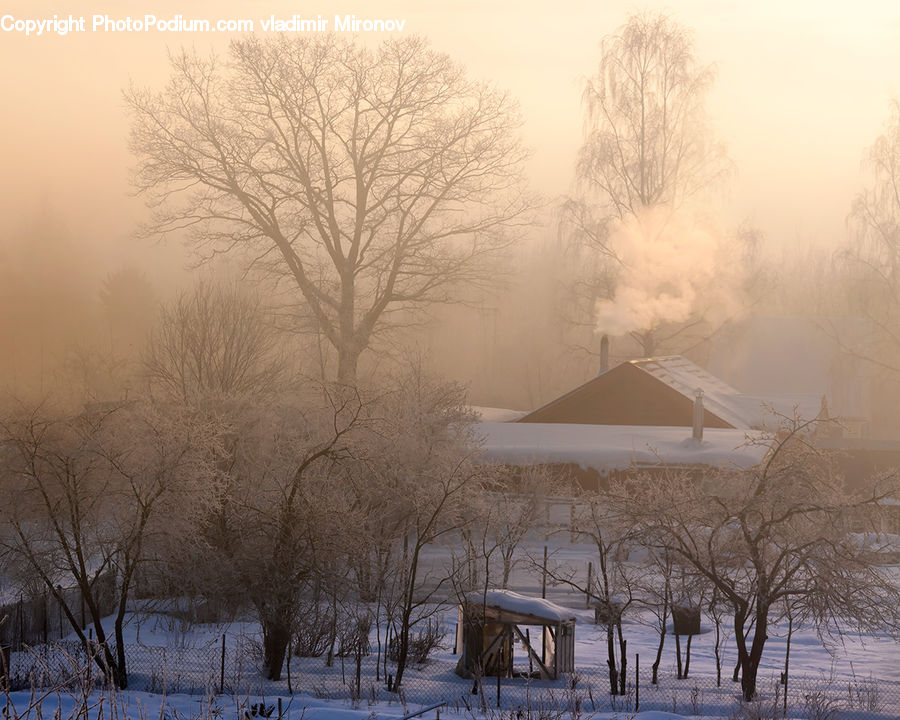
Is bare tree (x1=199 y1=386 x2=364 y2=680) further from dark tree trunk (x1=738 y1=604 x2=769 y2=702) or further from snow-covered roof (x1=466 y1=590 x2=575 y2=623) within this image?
dark tree trunk (x1=738 y1=604 x2=769 y2=702)

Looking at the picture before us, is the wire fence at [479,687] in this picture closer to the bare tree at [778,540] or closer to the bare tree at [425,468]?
the bare tree at [778,540]

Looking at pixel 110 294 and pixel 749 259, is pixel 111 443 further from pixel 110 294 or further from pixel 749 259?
pixel 110 294

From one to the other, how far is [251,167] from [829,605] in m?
23.9

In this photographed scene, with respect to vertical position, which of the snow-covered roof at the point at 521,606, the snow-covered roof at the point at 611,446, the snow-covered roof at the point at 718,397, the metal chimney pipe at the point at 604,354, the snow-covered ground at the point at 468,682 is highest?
the metal chimney pipe at the point at 604,354

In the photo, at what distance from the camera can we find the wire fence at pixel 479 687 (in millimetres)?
14234

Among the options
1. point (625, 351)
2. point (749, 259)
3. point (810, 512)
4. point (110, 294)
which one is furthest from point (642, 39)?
point (110, 294)

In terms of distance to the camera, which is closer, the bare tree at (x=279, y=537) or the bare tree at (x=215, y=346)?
the bare tree at (x=279, y=537)

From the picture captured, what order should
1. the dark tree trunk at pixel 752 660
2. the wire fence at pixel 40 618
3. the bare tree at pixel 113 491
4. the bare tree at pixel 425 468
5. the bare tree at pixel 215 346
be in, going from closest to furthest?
the dark tree trunk at pixel 752 660 < the bare tree at pixel 113 491 < the wire fence at pixel 40 618 < the bare tree at pixel 425 468 < the bare tree at pixel 215 346

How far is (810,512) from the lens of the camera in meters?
15.2

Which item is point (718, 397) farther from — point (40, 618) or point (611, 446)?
point (40, 618)

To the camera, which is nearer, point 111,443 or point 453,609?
point 111,443

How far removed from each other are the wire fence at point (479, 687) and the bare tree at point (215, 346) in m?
16.5

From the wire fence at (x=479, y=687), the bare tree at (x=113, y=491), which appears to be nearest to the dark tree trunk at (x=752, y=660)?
the wire fence at (x=479, y=687)

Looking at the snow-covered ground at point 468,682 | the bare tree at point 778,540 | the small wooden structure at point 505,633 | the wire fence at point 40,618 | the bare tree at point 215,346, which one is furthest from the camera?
the bare tree at point 215,346
